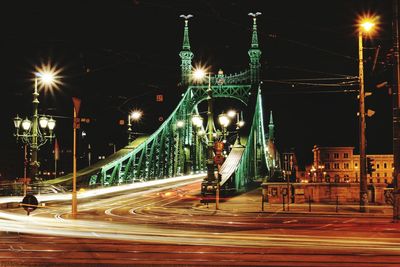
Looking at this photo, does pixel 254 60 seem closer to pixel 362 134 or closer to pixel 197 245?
pixel 362 134

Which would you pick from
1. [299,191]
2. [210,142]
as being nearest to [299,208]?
[299,191]

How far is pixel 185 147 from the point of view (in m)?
68.8

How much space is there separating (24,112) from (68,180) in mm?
13416

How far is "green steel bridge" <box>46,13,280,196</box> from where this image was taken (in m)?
50.0

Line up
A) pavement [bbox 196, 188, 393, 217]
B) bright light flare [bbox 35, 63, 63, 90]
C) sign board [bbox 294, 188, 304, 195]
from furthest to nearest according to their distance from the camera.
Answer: sign board [bbox 294, 188, 304, 195], bright light flare [bbox 35, 63, 63, 90], pavement [bbox 196, 188, 393, 217]

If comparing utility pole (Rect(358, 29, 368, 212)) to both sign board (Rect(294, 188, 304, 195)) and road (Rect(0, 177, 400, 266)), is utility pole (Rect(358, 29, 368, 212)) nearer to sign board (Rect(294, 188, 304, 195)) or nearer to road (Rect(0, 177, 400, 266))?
road (Rect(0, 177, 400, 266))

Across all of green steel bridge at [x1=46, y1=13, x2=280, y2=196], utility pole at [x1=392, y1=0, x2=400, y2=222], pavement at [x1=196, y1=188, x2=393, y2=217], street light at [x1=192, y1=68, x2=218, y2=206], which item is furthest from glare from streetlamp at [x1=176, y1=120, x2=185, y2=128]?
utility pole at [x1=392, y1=0, x2=400, y2=222]

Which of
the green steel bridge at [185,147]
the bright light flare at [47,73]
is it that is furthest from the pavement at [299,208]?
the green steel bridge at [185,147]

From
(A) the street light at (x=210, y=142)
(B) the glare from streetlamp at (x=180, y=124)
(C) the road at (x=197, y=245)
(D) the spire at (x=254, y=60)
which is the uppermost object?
(D) the spire at (x=254, y=60)

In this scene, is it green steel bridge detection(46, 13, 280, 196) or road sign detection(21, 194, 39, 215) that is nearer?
road sign detection(21, 194, 39, 215)

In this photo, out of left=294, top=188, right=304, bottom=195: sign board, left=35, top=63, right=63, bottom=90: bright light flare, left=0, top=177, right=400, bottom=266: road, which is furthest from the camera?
left=294, top=188, right=304, bottom=195: sign board

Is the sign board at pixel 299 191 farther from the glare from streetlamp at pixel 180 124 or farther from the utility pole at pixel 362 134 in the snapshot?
the glare from streetlamp at pixel 180 124

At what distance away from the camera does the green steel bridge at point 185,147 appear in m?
50.0

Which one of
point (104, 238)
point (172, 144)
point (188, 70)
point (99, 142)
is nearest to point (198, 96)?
point (188, 70)
